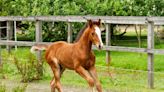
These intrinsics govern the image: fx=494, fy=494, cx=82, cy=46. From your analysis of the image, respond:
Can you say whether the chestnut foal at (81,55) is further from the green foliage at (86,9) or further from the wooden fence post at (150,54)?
the green foliage at (86,9)

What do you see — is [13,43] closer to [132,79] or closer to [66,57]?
[132,79]

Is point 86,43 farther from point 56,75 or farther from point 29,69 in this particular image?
point 29,69

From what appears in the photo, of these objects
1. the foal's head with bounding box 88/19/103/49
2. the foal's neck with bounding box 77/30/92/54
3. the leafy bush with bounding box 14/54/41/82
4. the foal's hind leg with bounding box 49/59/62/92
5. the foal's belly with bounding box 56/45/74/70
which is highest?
the foal's head with bounding box 88/19/103/49

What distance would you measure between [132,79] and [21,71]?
275 cm

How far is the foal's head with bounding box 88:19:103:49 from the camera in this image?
7766mm

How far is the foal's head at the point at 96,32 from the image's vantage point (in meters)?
7.77

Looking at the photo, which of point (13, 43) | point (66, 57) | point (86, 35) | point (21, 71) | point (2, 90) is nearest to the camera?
point (2, 90)

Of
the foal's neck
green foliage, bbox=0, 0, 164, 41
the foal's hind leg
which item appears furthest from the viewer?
green foliage, bbox=0, 0, 164, 41

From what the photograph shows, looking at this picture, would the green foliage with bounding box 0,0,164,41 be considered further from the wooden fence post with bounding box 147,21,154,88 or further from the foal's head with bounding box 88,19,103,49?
the foal's head with bounding box 88,19,103,49

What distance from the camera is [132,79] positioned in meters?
12.3

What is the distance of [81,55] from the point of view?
847 cm

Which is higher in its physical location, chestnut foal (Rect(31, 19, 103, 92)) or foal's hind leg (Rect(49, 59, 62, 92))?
chestnut foal (Rect(31, 19, 103, 92))

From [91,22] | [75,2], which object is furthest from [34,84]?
[75,2]

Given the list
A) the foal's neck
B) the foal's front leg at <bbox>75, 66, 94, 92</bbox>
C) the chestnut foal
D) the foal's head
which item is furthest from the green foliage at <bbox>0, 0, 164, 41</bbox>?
the foal's head
